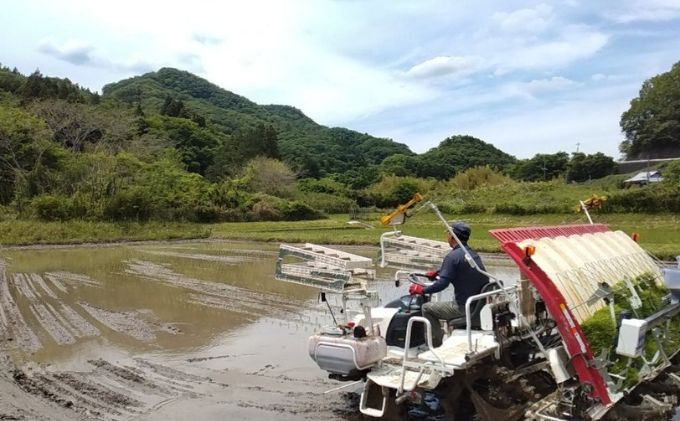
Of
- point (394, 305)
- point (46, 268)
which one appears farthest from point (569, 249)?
point (46, 268)

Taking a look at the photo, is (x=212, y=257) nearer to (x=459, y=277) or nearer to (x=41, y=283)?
(x=41, y=283)

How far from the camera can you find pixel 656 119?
72438 millimetres

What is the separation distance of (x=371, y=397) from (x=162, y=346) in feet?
16.6

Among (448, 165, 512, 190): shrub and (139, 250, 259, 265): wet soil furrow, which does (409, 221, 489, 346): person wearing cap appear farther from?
(448, 165, 512, 190): shrub

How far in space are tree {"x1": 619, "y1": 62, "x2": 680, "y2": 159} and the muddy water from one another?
209 ft

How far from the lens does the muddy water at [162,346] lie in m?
6.74

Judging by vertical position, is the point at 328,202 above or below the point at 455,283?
above

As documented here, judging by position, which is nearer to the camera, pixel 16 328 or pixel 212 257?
pixel 16 328

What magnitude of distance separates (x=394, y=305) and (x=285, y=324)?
4802 mm

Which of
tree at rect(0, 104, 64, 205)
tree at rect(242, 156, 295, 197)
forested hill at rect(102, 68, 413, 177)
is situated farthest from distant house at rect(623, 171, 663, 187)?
forested hill at rect(102, 68, 413, 177)

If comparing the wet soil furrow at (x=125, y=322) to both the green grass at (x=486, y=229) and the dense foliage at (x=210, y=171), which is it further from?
the dense foliage at (x=210, y=171)

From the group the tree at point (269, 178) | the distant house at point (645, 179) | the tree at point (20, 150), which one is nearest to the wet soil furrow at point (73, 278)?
the tree at point (20, 150)

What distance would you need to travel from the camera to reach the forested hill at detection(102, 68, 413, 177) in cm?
8812

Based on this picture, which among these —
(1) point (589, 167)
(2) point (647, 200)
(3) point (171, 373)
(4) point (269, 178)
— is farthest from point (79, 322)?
(1) point (589, 167)
